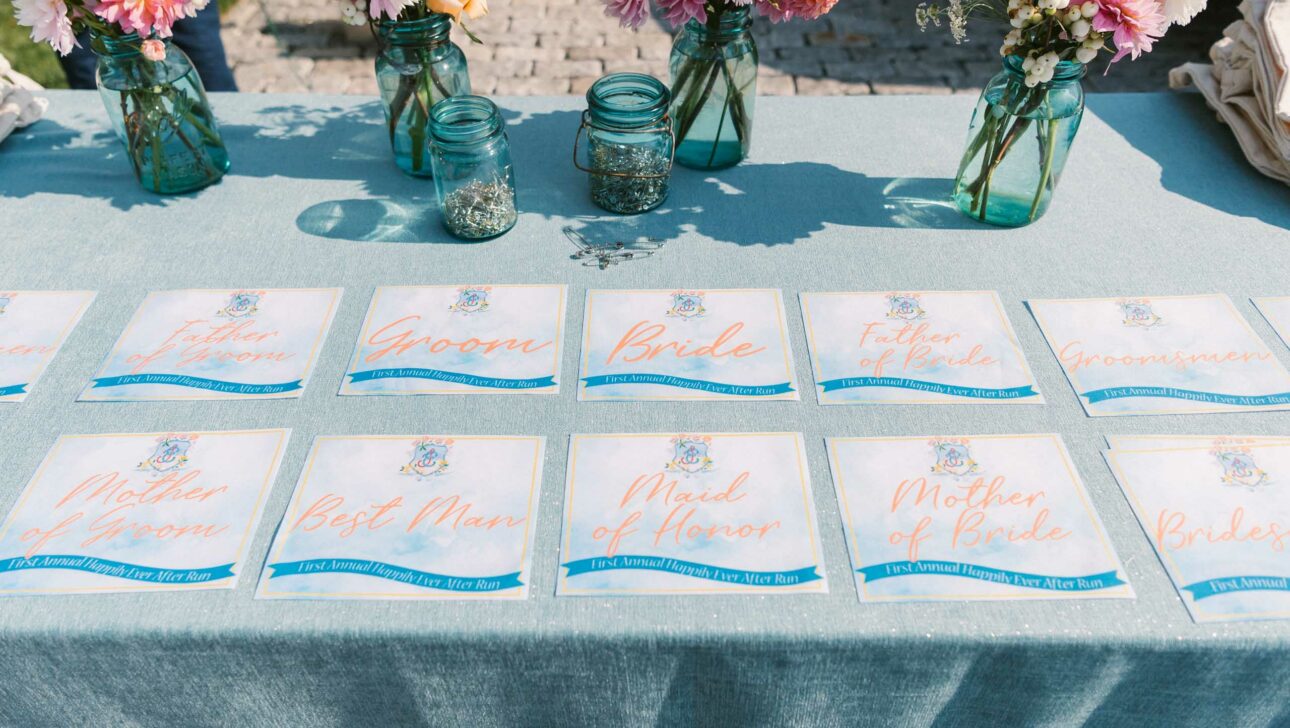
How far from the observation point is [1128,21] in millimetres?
990

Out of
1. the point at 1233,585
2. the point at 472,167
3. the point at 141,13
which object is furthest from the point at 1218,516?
the point at 141,13

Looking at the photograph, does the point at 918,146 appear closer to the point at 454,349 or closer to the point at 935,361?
the point at 935,361

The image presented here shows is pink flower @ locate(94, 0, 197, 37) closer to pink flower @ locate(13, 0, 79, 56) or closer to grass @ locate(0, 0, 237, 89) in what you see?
pink flower @ locate(13, 0, 79, 56)

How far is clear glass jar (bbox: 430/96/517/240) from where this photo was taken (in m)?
1.11

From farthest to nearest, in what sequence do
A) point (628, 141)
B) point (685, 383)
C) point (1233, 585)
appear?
point (628, 141) → point (685, 383) → point (1233, 585)

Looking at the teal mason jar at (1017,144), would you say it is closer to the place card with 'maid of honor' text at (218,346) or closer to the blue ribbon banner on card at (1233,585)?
the blue ribbon banner on card at (1233,585)

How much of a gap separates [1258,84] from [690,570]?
4.12 ft

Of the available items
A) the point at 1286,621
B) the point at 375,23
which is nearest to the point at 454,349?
the point at 375,23

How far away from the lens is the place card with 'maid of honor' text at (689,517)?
80 centimetres

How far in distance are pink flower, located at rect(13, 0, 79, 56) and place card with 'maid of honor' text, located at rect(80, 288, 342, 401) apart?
1.10 ft

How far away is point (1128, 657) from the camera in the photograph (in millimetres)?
764

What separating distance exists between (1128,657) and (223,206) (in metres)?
1.32

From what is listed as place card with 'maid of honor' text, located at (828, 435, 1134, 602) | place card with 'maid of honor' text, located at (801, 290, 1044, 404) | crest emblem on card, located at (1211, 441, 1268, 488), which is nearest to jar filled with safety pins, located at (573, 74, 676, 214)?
place card with 'maid of honor' text, located at (801, 290, 1044, 404)

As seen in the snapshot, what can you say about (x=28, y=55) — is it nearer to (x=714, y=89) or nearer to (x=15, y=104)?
(x=15, y=104)
